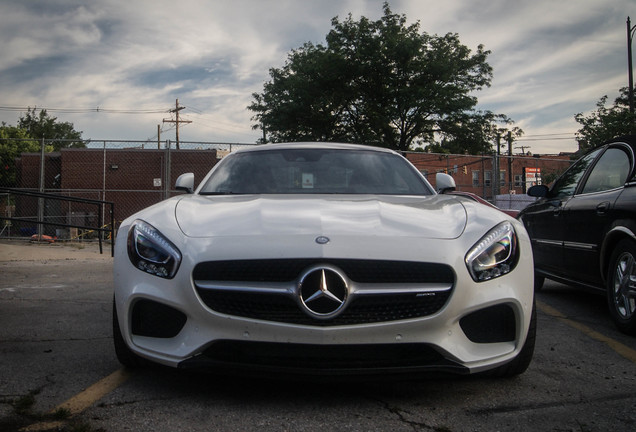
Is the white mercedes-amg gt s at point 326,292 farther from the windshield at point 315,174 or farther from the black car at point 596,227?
the black car at point 596,227

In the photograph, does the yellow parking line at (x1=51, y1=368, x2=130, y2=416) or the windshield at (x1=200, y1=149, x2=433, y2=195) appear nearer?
the yellow parking line at (x1=51, y1=368, x2=130, y2=416)

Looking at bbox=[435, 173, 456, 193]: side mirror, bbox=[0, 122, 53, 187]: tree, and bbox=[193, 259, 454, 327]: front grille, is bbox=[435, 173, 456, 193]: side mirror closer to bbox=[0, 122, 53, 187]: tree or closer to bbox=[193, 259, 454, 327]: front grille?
bbox=[193, 259, 454, 327]: front grille

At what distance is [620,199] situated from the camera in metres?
4.34

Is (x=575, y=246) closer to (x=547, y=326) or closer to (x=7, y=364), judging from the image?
(x=547, y=326)

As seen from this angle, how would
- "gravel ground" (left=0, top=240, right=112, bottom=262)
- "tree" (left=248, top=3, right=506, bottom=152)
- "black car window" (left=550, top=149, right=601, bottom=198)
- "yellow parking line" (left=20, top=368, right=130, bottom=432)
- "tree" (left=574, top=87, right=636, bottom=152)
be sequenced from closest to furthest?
"yellow parking line" (left=20, top=368, right=130, bottom=432), "black car window" (left=550, top=149, right=601, bottom=198), "gravel ground" (left=0, top=240, right=112, bottom=262), "tree" (left=574, top=87, right=636, bottom=152), "tree" (left=248, top=3, right=506, bottom=152)

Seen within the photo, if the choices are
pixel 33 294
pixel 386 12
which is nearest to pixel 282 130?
pixel 386 12

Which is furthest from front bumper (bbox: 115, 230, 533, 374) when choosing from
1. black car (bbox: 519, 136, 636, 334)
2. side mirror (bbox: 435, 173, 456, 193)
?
black car (bbox: 519, 136, 636, 334)

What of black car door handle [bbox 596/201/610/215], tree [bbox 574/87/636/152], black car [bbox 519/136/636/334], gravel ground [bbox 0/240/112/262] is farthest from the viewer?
tree [bbox 574/87/636/152]

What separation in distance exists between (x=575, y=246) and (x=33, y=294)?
5.35 metres

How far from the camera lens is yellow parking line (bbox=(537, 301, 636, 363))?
12.1ft

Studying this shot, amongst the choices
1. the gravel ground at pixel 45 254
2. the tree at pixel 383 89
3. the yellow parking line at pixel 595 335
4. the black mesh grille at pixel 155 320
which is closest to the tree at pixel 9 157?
the tree at pixel 383 89

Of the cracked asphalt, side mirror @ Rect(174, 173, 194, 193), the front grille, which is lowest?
the cracked asphalt

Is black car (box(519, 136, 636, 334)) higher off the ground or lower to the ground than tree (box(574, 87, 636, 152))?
lower

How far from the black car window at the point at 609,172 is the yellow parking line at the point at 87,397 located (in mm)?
Answer: 3892
